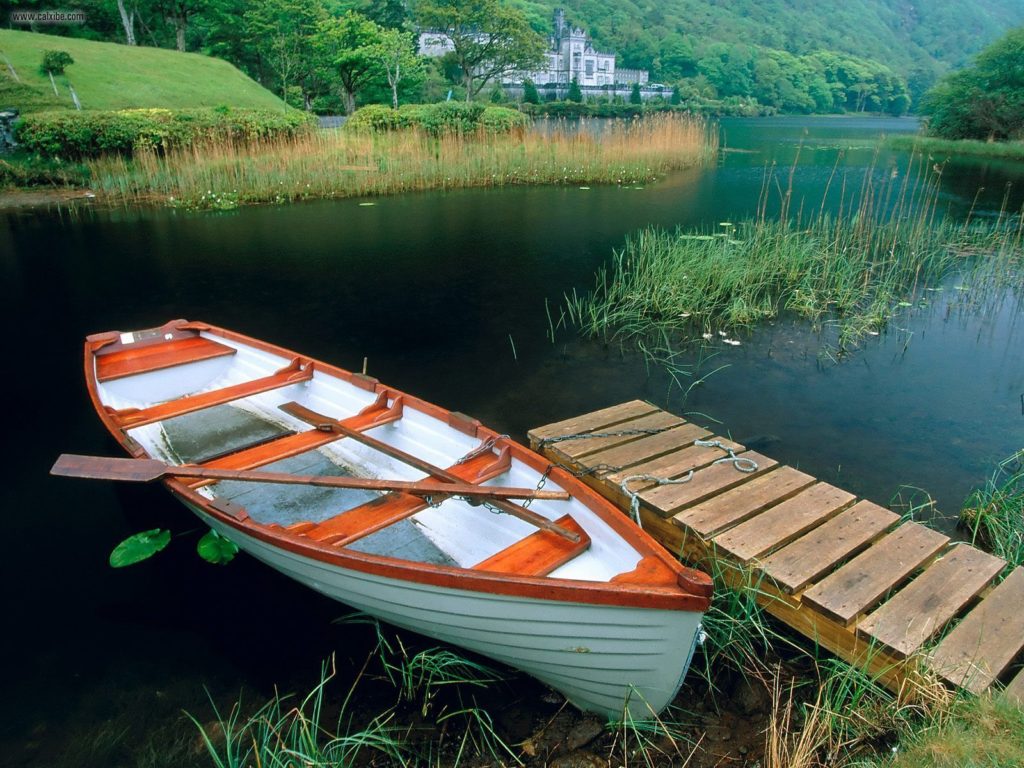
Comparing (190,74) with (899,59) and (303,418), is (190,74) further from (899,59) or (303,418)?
(899,59)

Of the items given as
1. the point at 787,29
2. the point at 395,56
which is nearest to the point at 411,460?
the point at 395,56

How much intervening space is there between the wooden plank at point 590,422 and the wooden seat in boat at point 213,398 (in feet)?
5.92

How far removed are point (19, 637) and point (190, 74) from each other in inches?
964

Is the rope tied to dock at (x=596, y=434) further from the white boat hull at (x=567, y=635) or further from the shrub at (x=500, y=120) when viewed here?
the shrub at (x=500, y=120)

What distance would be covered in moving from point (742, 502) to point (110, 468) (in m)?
3.32

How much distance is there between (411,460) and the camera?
140 inches

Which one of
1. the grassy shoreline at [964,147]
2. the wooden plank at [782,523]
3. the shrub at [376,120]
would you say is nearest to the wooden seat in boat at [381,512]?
the wooden plank at [782,523]

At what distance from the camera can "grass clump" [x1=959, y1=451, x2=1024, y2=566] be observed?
358 centimetres

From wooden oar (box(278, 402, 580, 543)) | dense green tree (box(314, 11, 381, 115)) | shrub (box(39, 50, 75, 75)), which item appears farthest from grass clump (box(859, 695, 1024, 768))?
dense green tree (box(314, 11, 381, 115))

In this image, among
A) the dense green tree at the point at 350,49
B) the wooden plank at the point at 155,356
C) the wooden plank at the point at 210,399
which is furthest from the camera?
the dense green tree at the point at 350,49

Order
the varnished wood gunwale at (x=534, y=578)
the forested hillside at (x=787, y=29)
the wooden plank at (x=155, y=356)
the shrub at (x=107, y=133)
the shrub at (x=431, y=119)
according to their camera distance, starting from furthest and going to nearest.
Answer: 1. the forested hillside at (x=787, y=29)
2. the shrub at (x=431, y=119)
3. the shrub at (x=107, y=133)
4. the wooden plank at (x=155, y=356)
5. the varnished wood gunwale at (x=534, y=578)

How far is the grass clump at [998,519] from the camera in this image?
358cm

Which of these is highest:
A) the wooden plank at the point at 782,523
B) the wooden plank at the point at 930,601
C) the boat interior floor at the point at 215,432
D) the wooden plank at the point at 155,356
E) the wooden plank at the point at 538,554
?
the wooden plank at the point at 538,554

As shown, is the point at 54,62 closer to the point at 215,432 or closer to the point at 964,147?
the point at 215,432
